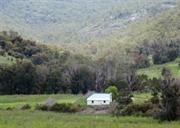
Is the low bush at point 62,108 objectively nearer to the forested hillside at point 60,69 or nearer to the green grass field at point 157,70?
the forested hillside at point 60,69

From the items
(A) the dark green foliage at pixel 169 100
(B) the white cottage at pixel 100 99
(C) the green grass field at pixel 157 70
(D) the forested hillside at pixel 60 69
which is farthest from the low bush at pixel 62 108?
(C) the green grass field at pixel 157 70

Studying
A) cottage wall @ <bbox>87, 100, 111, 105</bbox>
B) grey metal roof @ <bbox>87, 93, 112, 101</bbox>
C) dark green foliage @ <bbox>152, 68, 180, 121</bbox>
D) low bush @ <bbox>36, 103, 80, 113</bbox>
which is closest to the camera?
dark green foliage @ <bbox>152, 68, 180, 121</bbox>

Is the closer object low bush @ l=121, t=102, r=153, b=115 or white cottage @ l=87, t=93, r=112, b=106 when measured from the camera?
low bush @ l=121, t=102, r=153, b=115

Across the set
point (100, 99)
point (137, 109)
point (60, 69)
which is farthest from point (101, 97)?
point (60, 69)

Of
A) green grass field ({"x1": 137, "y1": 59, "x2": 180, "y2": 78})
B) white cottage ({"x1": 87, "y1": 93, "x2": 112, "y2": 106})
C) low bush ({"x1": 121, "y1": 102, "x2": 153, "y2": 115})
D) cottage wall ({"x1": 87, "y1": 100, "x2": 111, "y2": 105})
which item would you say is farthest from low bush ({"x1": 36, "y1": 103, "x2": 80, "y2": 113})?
green grass field ({"x1": 137, "y1": 59, "x2": 180, "y2": 78})

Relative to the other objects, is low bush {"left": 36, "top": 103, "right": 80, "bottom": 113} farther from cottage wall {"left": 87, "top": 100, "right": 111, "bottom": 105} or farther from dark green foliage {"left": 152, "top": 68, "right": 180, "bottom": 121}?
dark green foliage {"left": 152, "top": 68, "right": 180, "bottom": 121}

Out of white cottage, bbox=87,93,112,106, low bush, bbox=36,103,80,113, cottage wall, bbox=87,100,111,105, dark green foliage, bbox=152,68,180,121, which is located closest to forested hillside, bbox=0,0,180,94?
white cottage, bbox=87,93,112,106

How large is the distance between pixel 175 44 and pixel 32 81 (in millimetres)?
71569

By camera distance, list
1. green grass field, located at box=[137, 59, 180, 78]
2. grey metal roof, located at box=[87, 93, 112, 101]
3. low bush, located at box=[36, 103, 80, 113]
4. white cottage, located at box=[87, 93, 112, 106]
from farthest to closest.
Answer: green grass field, located at box=[137, 59, 180, 78] < grey metal roof, located at box=[87, 93, 112, 101] < white cottage, located at box=[87, 93, 112, 106] < low bush, located at box=[36, 103, 80, 113]

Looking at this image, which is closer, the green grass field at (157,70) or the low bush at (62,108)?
the low bush at (62,108)

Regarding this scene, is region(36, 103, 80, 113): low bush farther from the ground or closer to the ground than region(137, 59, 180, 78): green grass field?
closer to the ground

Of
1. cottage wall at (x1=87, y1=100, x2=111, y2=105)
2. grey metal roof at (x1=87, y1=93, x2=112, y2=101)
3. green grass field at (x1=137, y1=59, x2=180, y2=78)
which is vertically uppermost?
green grass field at (x1=137, y1=59, x2=180, y2=78)

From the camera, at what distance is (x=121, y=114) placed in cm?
6128

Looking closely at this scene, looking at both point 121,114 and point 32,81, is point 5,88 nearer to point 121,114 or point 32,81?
point 32,81
